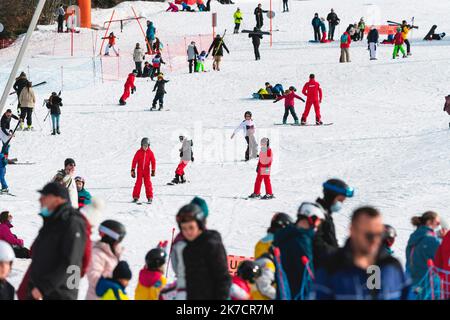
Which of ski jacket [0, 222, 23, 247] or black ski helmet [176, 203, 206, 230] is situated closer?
black ski helmet [176, 203, 206, 230]

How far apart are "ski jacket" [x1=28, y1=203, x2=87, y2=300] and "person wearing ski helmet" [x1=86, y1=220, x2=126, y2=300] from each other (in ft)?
1.79

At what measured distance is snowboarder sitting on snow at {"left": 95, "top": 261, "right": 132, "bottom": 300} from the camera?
21.7 ft

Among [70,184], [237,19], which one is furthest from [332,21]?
[70,184]

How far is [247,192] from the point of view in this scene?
54.6ft

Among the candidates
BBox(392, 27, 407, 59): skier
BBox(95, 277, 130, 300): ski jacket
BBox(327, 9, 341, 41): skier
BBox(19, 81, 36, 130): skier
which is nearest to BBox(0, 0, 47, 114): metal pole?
BBox(95, 277, 130, 300): ski jacket

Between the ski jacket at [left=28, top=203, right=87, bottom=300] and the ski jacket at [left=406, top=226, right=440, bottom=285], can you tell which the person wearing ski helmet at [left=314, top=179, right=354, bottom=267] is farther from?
the ski jacket at [left=28, top=203, right=87, bottom=300]

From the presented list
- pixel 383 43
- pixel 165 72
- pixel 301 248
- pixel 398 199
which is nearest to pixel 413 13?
pixel 383 43

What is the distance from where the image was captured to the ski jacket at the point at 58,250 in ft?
20.1

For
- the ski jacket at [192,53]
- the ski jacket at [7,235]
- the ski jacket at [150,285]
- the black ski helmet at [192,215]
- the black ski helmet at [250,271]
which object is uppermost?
the ski jacket at [192,53]

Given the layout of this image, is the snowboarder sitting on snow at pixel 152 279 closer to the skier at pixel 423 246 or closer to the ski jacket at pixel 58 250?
the ski jacket at pixel 58 250

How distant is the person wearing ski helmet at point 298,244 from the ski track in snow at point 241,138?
11.8 feet

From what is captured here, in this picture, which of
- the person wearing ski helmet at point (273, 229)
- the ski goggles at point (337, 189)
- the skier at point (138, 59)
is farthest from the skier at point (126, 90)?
the ski goggles at point (337, 189)

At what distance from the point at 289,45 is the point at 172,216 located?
21.9 m

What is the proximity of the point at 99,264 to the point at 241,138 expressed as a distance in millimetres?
14600
